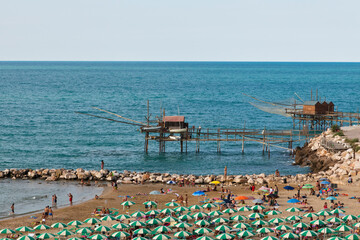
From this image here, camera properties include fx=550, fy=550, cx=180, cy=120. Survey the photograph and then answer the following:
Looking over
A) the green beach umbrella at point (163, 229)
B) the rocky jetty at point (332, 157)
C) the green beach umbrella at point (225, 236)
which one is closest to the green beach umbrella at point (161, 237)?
the green beach umbrella at point (163, 229)

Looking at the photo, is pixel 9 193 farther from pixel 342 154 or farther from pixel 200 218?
pixel 342 154

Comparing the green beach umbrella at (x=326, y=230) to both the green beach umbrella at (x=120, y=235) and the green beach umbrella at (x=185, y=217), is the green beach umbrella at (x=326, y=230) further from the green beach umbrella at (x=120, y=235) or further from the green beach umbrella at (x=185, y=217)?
the green beach umbrella at (x=120, y=235)

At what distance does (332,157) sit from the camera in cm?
6619

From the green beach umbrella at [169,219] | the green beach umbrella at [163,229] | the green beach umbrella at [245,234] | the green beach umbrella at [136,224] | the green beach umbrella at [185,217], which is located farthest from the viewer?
the green beach umbrella at [185,217]

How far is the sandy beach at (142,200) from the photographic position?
46375 millimetres

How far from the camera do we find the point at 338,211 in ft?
137

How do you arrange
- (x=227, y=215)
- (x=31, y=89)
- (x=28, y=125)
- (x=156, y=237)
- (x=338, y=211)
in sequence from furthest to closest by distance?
(x=31, y=89)
(x=28, y=125)
(x=227, y=215)
(x=338, y=211)
(x=156, y=237)

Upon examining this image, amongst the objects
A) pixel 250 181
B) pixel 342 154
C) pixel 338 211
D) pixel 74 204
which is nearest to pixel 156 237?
pixel 338 211

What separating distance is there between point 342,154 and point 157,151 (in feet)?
96.5

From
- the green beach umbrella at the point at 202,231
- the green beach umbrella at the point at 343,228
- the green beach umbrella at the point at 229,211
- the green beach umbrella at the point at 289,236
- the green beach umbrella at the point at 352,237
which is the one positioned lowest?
the green beach umbrella at the point at 229,211

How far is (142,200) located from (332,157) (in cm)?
2613

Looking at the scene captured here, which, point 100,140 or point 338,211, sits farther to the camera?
point 100,140

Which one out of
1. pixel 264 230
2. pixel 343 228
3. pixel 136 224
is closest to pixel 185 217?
pixel 136 224

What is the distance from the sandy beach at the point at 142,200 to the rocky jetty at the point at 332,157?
3403mm
